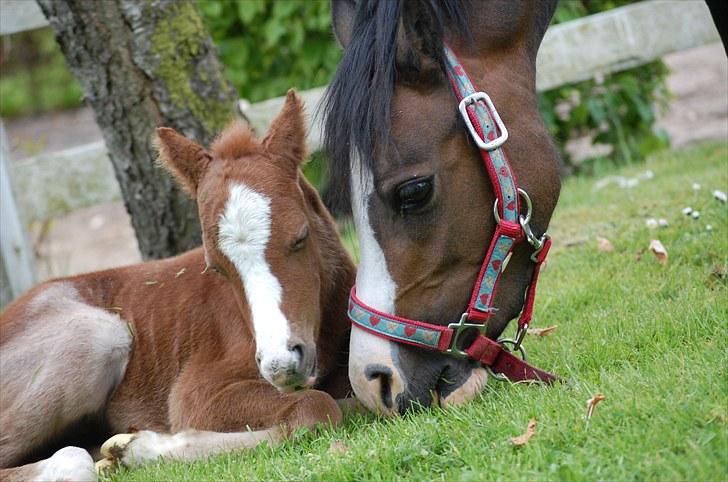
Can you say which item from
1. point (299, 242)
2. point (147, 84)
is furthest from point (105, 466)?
point (147, 84)

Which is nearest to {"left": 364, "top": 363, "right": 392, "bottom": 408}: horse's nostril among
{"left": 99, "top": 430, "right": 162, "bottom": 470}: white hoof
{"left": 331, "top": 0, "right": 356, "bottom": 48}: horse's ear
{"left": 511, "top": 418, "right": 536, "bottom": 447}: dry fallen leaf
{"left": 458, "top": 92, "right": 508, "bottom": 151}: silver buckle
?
{"left": 511, "top": 418, "right": 536, "bottom": 447}: dry fallen leaf

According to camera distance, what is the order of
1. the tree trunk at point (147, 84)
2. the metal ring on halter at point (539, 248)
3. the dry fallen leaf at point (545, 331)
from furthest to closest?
1. the tree trunk at point (147, 84)
2. the dry fallen leaf at point (545, 331)
3. the metal ring on halter at point (539, 248)

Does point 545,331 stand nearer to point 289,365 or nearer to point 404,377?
point 404,377

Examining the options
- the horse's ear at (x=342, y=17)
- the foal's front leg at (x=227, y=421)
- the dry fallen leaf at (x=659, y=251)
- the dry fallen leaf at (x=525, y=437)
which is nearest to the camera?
the dry fallen leaf at (x=525, y=437)

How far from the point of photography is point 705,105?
31.4 ft

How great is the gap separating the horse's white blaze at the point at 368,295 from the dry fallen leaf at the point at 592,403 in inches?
26.4

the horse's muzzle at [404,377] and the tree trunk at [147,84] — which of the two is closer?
the horse's muzzle at [404,377]

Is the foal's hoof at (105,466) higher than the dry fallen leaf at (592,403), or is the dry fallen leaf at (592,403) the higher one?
the dry fallen leaf at (592,403)

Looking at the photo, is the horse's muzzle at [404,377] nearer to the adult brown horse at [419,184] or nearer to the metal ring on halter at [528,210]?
the adult brown horse at [419,184]

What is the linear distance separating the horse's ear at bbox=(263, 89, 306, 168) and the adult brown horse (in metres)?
0.32

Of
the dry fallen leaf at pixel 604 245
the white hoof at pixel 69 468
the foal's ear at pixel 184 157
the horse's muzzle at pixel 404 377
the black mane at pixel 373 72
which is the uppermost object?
the black mane at pixel 373 72

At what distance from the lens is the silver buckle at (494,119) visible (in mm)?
3148

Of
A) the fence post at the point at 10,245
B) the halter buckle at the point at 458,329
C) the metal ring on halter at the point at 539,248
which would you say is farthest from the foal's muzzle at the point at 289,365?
the fence post at the point at 10,245

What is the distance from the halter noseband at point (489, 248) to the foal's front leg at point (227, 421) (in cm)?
42
